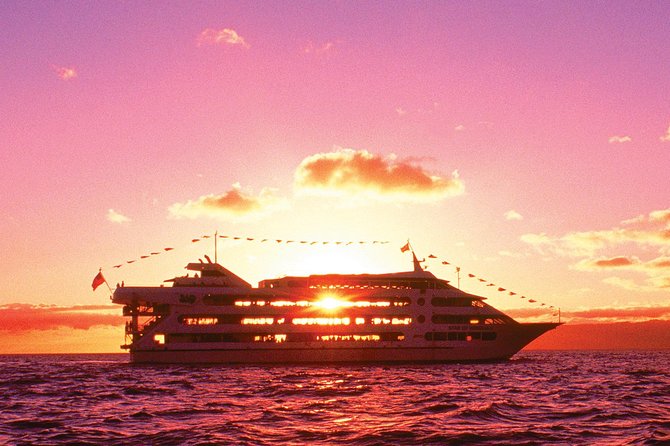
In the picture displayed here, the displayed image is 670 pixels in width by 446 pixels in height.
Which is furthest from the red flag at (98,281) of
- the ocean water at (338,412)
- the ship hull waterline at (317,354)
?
the ocean water at (338,412)

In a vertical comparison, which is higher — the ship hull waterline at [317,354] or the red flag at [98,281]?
the red flag at [98,281]

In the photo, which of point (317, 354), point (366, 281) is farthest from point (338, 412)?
point (366, 281)

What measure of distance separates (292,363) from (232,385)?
2383cm

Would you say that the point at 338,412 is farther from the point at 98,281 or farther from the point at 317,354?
the point at 98,281

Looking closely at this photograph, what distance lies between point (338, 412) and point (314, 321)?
37173 millimetres

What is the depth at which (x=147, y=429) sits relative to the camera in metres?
21.3

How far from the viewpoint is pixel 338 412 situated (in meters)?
25.2

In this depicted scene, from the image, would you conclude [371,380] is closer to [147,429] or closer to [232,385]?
[232,385]

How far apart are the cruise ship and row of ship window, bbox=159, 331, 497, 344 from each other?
0.30 ft

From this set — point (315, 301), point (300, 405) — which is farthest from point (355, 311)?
point (300, 405)

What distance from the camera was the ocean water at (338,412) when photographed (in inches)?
778

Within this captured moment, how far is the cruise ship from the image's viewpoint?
60.6 m

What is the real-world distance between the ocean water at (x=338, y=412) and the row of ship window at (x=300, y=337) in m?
18.7

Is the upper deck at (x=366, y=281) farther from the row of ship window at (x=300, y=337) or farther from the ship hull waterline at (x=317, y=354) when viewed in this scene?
the ship hull waterline at (x=317, y=354)
